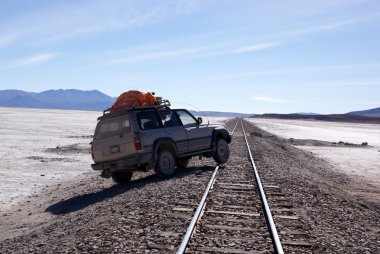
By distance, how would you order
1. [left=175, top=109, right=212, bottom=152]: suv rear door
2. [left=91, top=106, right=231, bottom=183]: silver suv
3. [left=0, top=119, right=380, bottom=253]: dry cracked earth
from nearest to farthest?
1. [left=0, top=119, right=380, bottom=253]: dry cracked earth
2. [left=91, top=106, right=231, bottom=183]: silver suv
3. [left=175, top=109, right=212, bottom=152]: suv rear door

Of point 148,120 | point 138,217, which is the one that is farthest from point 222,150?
point 138,217

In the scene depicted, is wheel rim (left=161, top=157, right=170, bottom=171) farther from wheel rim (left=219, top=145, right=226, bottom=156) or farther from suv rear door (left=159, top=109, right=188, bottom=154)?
wheel rim (left=219, top=145, right=226, bottom=156)

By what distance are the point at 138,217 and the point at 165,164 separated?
4.97 meters

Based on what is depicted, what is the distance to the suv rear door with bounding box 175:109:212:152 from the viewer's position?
13773 millimetres

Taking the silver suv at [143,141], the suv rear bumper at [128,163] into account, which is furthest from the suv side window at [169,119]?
the suv rear bumper at [128,163]

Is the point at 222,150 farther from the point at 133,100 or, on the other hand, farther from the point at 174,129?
the point at 133,100

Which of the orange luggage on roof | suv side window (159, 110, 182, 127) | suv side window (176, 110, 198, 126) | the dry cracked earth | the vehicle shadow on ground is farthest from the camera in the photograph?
suv side window (176, 110, 198, 126)

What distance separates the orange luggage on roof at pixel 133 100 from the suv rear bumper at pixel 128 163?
1.69 metres

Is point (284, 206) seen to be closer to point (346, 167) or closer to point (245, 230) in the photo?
point (245, 230)

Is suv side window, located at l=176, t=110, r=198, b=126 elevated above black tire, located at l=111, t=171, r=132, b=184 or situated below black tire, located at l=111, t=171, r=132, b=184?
above

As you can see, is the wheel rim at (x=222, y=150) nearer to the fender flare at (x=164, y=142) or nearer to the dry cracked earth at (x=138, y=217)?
the dry cracked earth at (x=138, y=217)

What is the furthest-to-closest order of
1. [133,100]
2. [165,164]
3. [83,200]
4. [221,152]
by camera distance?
[221,152] → [133,100] → [165,164] → [83,200]

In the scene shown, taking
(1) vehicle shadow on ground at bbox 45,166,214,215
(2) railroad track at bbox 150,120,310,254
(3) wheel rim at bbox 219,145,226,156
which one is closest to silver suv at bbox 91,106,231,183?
(1) vehicle shadow on ground at bbox 45,166,214,215

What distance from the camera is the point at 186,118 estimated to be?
1410 cm
